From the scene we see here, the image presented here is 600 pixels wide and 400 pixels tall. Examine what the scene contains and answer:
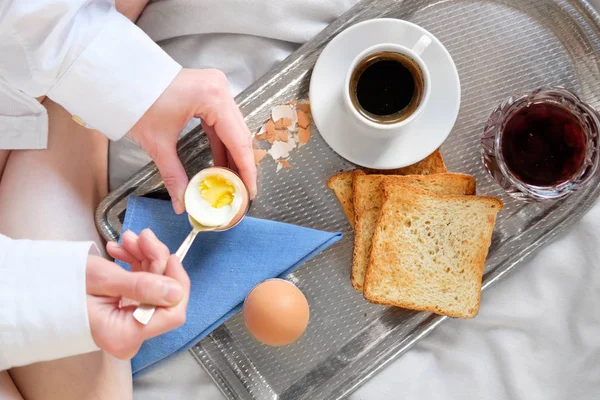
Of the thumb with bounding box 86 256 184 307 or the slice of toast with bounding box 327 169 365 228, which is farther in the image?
the slice of toast with bounding box 327 169 365 228

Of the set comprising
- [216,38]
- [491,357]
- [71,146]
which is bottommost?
[491,357]

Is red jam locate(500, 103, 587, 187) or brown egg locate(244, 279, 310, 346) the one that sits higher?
red jam locate(500, 103, 587, 187)

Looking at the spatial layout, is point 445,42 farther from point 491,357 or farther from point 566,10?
point 491,357

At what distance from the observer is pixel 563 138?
2.80 ft

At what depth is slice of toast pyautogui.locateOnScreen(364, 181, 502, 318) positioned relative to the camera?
874 millimetres

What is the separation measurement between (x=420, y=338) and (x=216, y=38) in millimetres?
557

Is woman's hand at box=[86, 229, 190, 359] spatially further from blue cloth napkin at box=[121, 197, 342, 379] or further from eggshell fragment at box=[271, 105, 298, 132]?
eggshell fragment at box=[271, 105, 298, 132]

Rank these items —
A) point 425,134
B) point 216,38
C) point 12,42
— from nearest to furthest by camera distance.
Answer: point 12,42, point 425,134, point 216,38

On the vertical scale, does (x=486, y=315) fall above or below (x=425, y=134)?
below

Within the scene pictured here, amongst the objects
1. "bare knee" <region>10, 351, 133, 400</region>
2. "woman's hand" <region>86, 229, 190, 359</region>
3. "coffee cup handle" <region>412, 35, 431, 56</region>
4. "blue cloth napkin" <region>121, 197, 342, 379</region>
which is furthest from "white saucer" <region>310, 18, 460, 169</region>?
"bare knee" <region>10, 351, 133, 400</region>

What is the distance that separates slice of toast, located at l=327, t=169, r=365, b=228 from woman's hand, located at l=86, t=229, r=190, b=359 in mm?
293

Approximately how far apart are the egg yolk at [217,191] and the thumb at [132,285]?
159 millimetres

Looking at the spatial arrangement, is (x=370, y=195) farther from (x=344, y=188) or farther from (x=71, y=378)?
(x=71, y=378)

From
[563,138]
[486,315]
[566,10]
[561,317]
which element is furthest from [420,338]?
[566,10]
